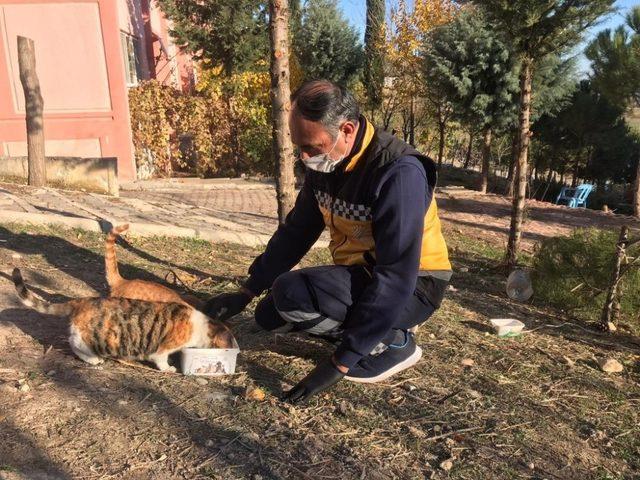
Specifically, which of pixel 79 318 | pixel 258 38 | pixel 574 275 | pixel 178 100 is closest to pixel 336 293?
pixel 79 318

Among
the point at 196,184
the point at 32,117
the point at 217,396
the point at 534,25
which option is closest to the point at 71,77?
the point at 196,184

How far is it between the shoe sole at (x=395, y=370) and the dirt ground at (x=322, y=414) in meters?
0.04

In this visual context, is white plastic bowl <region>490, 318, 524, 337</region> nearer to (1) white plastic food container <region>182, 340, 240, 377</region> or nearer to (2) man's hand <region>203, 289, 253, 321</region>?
(2) man's hand <region>203, 289, 253, 321</region>

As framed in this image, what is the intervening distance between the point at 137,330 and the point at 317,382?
3.25 ft

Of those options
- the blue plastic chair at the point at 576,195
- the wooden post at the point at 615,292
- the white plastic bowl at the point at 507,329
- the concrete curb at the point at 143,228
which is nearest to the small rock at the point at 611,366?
the white plastic bowl at the point at 507,329

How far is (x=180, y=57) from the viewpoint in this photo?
1869 centimetres

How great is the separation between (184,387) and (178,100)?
12191 mm

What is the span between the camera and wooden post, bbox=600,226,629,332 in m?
3.81

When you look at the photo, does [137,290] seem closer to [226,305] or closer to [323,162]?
[226,305]

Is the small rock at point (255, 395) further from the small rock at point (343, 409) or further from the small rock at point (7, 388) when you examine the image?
the small rock at point (7, 388)

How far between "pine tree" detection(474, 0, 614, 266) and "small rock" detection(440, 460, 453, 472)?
172 inches

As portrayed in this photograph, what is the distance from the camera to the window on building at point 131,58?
13.5 metres

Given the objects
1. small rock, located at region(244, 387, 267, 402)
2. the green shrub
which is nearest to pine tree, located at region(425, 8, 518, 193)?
the green shrub

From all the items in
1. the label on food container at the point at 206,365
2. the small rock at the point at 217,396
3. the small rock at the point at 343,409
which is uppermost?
the label on food container at the point at 206,365
